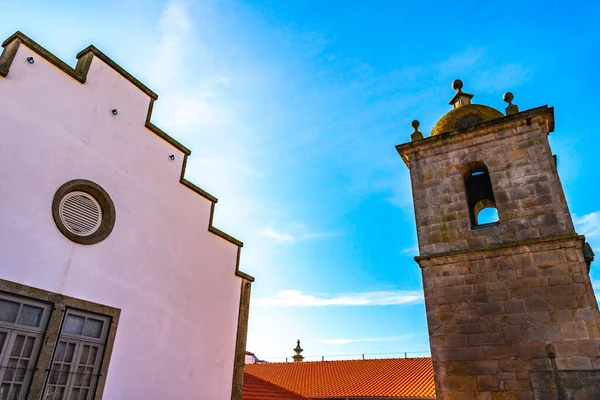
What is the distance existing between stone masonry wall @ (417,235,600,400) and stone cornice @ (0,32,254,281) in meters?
4.42

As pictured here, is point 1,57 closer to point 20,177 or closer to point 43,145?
point 43,145

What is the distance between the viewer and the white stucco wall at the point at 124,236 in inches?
224

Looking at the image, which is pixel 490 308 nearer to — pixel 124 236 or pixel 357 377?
pixel 124 236

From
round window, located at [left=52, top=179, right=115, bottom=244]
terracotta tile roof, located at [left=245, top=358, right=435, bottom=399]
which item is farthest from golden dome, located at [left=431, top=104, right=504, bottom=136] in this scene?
terracotta tile roof, located at [left=245, top=358, right=435, bottom=399]

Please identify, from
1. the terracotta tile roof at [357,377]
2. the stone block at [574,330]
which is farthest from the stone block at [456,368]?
the terracotta tile roof at [357,377]

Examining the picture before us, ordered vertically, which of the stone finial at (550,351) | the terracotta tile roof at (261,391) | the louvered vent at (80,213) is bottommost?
the terracotta tile roof at (261,391)

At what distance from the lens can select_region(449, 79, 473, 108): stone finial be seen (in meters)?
10.7

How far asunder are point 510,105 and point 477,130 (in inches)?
37.3

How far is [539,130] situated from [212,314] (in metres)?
8.14

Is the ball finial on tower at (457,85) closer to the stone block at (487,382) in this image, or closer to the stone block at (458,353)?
the stone block at (458,353)

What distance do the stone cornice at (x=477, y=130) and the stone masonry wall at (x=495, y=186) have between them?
0.07ft

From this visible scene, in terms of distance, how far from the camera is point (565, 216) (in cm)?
791

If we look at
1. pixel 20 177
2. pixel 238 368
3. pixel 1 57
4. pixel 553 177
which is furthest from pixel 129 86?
pixel 553 177

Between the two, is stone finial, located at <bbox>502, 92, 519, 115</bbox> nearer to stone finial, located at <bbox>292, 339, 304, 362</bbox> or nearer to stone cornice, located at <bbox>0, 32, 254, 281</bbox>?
stone cornice, located at <bbox>0, 32, 254, 281</bbox>
